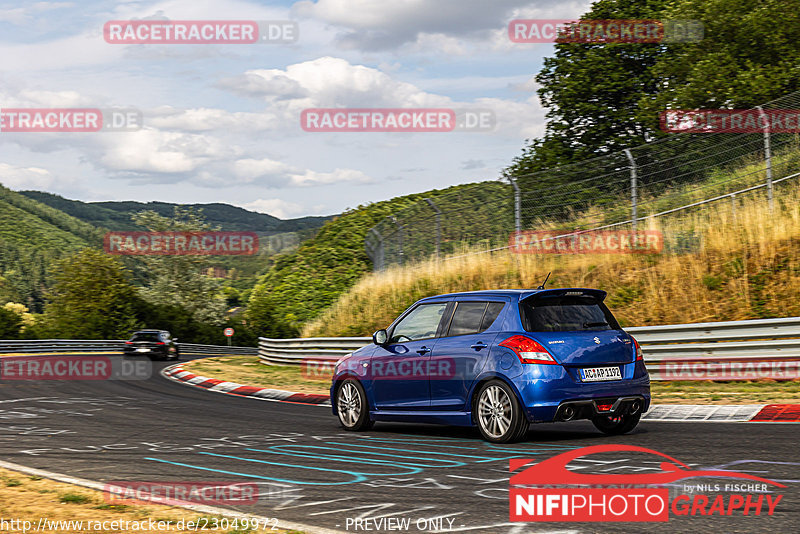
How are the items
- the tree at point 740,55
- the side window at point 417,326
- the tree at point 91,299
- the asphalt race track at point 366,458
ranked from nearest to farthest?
1. the asphalt race track at point 366,458
2. the side window at point 417,326
3. the tree at point 740,55
4. the tree at point 91,299

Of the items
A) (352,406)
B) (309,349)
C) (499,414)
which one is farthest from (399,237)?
(499,414)

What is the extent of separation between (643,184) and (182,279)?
71.1 meters

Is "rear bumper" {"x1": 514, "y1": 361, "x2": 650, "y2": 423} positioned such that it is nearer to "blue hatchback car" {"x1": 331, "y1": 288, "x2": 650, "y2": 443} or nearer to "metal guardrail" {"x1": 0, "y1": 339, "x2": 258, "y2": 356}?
"blue hatchback car" {"x1": 331, "y1": 288, "x2": 650, "y2": 443}

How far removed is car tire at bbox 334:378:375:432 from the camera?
36.3 ft

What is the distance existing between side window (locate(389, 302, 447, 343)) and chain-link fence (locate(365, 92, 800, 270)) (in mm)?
9707

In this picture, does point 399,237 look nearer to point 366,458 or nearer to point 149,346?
point 366,458

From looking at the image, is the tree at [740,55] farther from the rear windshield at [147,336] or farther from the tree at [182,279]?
the tree at [182,279]

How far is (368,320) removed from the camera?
87.4 ft

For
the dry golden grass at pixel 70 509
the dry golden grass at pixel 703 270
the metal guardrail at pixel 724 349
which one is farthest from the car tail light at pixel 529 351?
the dry golden grass at pixel 703 270

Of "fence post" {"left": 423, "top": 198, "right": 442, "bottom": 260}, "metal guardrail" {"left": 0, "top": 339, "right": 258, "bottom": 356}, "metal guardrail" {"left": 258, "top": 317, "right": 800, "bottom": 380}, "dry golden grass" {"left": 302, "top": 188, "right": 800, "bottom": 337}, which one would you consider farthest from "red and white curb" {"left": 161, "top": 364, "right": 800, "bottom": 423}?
"metal guardrail" {"left": 0, "top": 339, "right": 258, "bottom": 356}

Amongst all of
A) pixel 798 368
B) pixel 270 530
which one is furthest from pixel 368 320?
pixel 270 530

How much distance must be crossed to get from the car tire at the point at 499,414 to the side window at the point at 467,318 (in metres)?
0.77

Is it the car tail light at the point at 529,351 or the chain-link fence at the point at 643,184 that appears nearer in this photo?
the car tail light at the point at 529,351

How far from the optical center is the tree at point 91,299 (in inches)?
2418
